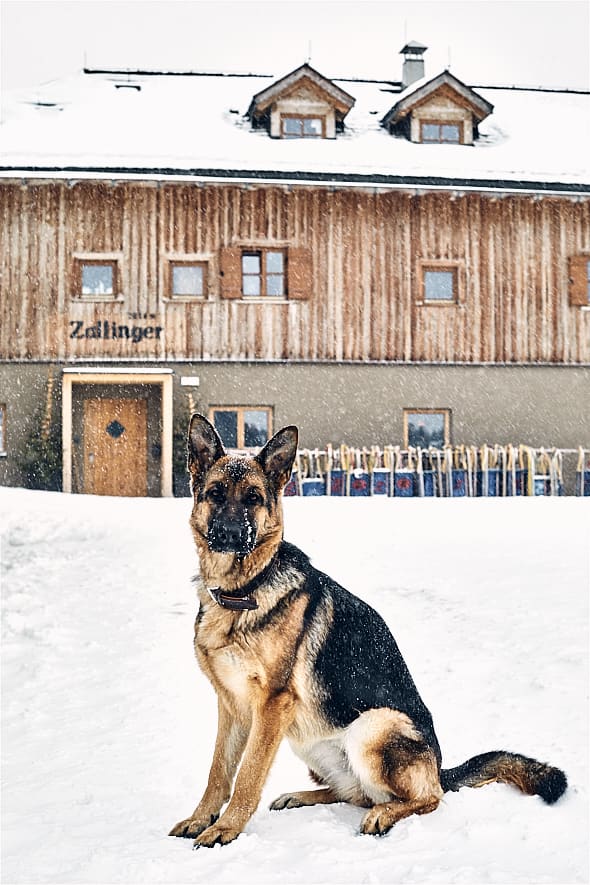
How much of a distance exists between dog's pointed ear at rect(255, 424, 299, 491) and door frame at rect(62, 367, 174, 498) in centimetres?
1470

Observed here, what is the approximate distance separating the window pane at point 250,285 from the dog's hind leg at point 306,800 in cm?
1572

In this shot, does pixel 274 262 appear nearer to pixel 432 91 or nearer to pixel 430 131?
pixel 430 131

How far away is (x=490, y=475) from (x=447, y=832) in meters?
15.0

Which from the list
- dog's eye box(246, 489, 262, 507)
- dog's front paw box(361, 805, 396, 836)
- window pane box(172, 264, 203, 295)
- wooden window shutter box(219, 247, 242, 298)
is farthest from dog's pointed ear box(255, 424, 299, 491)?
window pane box(172, 264, 203, 295)

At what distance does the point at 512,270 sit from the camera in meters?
20.2

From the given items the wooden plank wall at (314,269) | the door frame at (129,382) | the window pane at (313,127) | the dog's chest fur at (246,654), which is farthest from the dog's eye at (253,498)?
the window pane at (313,127)

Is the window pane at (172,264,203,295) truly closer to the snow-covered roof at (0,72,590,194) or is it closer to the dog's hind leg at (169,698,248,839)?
the snow-covered roof at (0,72,590,194)

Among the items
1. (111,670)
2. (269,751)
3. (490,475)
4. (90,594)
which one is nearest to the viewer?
(269,751)

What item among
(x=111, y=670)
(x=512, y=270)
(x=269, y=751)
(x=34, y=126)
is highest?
(x=34, y=126)

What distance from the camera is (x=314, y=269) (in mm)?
19688

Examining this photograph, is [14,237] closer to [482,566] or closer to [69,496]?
[69,496]

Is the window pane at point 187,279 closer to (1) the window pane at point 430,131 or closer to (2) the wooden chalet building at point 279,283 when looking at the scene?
(2) the wooden chalet building at point 279,283

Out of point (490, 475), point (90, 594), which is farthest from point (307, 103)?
point (90, 594)

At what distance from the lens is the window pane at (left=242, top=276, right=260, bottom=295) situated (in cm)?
1970
